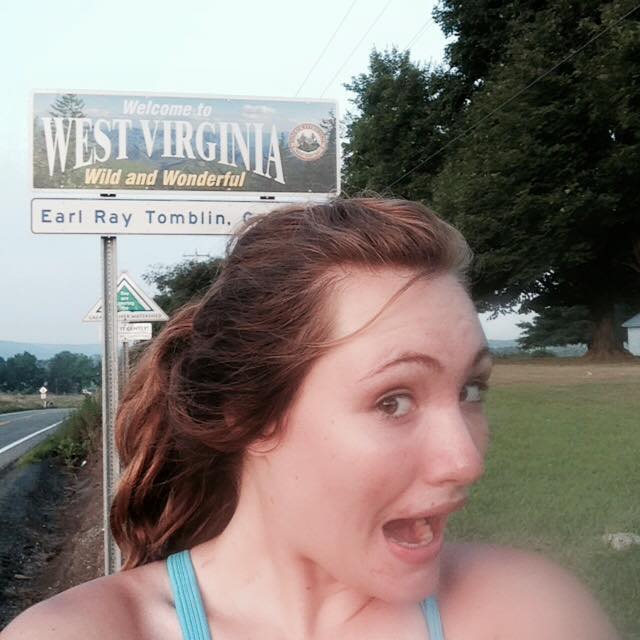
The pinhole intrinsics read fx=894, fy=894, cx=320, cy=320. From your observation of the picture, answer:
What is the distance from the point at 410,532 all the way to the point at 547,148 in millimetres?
20559

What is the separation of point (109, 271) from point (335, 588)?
4.26 m

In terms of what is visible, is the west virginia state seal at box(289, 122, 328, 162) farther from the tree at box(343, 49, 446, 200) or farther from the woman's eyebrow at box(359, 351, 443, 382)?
the tree at box(343, 49, 446, 200)

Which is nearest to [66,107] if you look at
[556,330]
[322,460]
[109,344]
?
[109,344]

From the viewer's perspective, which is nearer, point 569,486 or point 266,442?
point 266,442

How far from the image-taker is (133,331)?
8828mm

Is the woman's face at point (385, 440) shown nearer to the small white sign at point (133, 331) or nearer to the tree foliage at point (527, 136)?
the small white sign at point (133, 331)

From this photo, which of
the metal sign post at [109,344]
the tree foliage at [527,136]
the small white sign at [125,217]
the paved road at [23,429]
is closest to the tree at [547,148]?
the tree foliage at [527,136]

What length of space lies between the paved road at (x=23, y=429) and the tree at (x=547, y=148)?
415 inches

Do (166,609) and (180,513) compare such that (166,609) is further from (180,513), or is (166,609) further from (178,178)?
(178,178)

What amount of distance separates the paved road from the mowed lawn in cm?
1150

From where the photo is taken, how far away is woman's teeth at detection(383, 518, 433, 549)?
1232 millimetres

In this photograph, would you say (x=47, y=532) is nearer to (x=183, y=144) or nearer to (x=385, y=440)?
(x=183, y=144)

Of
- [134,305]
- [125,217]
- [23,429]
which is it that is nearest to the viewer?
[125,217]

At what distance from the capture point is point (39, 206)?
5.29 m
